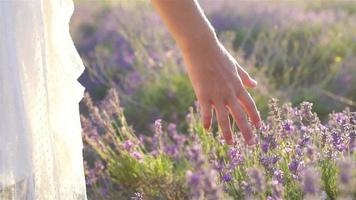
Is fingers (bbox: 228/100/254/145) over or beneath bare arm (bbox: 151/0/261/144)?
beneath

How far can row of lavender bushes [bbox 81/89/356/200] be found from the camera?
4.29ft

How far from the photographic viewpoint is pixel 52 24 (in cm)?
184

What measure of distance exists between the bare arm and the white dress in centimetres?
29

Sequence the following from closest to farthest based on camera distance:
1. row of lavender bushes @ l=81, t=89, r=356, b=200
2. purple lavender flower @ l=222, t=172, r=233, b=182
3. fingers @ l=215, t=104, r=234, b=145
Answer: row of lavender bushes @ l=81, t=89, r=356, b=200 → fingers @ l=215, t=104, r=234, b=145 → purple lavender flower @ l=222, t=172, r=233, b=182

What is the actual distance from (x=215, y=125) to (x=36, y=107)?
2.34m

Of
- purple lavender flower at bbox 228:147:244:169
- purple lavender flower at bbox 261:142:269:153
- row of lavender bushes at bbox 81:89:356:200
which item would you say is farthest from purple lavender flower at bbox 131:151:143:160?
purple lavender flower at bbox 261:142:269:153

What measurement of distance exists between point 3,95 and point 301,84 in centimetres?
374

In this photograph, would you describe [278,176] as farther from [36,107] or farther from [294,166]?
[36,107]

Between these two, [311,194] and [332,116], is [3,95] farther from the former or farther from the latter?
[332,116]

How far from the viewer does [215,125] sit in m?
4.02

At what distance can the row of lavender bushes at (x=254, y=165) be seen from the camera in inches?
51.5

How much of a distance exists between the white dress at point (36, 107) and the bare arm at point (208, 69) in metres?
0.29

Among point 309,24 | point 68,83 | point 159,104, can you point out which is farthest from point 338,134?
point 309,24

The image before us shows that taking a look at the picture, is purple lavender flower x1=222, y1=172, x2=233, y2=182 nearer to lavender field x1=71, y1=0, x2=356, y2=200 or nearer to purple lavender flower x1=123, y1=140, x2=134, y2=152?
lavender field x1=71, y1=0, x2=356, y2=200
